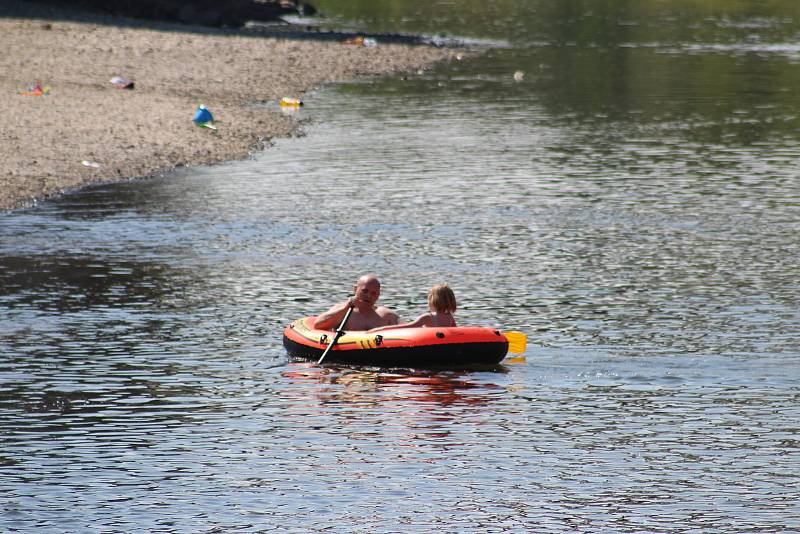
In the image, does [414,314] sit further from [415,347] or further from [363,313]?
[415,347]

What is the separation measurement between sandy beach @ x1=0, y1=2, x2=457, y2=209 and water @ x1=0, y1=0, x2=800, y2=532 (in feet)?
4.12

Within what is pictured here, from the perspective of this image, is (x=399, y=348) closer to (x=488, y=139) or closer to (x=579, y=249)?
(x=579, y=249)

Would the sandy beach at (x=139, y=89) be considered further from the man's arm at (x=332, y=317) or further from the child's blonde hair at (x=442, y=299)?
→ the child's blonde hair at (x=442, y=299)

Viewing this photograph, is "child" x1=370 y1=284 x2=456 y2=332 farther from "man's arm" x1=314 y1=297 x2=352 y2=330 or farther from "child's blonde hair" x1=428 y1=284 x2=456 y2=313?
"man's arm" x1=314 y1=297 x2=352 y2=330

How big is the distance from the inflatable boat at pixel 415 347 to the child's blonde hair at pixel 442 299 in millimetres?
330

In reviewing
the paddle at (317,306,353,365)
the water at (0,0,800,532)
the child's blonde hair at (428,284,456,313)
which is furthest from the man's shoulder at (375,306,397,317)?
the water at (0,0,800,532)

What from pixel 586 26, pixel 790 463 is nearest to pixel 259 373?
pixel 790 463

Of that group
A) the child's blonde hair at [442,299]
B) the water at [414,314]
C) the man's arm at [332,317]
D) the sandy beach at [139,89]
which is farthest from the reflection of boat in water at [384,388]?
the sandy beach at [139,89]

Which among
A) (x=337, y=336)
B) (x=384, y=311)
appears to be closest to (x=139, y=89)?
(x=384, y=311)

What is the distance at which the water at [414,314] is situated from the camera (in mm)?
11227

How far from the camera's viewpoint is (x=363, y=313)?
15766mm

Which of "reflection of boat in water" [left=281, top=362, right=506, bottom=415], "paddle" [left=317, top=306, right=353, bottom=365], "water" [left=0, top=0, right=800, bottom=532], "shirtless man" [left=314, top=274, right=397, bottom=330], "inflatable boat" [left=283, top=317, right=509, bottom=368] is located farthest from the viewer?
"shirtless man" [left=314, top=274, right=397, bottom=330]

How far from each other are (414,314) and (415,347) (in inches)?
104

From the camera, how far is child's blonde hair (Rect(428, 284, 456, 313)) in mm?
15133
